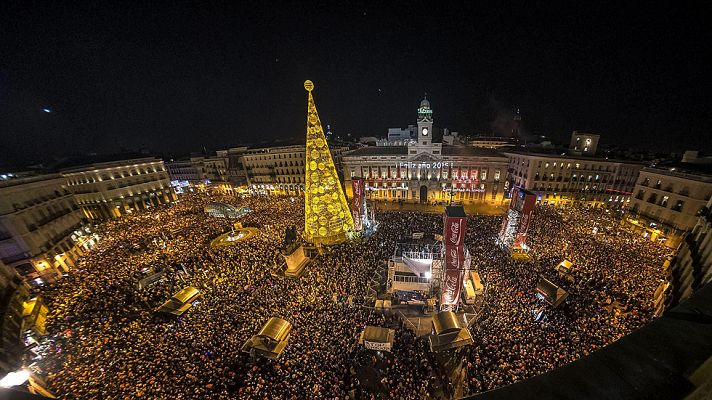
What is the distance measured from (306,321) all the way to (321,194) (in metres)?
12.2

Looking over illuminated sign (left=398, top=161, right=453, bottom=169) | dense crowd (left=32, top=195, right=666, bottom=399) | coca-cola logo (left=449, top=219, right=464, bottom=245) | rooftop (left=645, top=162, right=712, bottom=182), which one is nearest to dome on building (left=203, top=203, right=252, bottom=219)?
dense crowd (left=32, top=195, right=666, bottom=399)

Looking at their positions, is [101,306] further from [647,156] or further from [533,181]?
[647,156]

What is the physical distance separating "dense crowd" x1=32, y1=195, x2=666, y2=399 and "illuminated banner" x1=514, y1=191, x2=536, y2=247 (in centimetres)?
230

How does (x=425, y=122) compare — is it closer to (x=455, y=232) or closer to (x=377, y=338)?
(x=455, y=232)

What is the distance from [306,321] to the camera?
683 inches

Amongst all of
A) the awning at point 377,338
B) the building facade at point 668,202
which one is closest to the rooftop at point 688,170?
the building facade at point 668,202

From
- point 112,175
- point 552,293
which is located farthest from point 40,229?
point 552,293

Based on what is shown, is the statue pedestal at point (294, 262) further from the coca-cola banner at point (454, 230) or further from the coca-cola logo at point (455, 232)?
the coca-cola logo at point (455, 232)

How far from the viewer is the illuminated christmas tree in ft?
77.5

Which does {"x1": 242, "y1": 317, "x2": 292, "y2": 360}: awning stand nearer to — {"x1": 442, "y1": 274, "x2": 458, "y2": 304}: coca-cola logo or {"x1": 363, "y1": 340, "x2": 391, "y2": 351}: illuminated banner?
{"x1": 363, "y1": 340, "x2": 391, "y2": 351}: illuminated banner

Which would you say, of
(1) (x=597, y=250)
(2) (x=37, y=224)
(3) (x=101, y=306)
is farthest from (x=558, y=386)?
(2) (x=37, y=224)

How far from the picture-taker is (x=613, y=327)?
15203 mm

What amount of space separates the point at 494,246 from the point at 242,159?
5515 centimetres

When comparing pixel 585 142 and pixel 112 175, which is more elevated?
pixel 112 175
